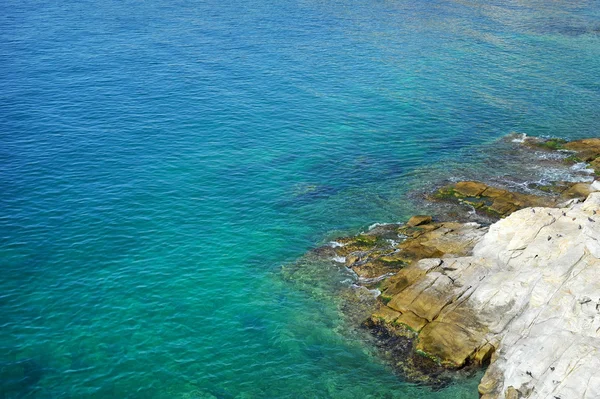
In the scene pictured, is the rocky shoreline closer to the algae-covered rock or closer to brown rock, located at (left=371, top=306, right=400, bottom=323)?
brown rock, located at (left=371, top=306, right=400, bottom=323)

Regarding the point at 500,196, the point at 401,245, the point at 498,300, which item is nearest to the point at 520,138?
the point at 500,196

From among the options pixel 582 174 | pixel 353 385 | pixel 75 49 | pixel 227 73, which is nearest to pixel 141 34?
pixel 75 49

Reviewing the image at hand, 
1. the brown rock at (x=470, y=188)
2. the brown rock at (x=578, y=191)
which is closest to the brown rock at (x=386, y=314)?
the brown rock at (x=470, y=188)

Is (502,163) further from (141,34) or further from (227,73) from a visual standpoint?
(141,34)

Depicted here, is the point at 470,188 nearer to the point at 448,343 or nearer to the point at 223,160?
the point at 448,343

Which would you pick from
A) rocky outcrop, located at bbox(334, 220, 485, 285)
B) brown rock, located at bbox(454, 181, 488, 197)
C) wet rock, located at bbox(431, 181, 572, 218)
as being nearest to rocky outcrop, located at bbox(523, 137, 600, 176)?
wet rock, located at bbox(431, 181, 572, 218)
